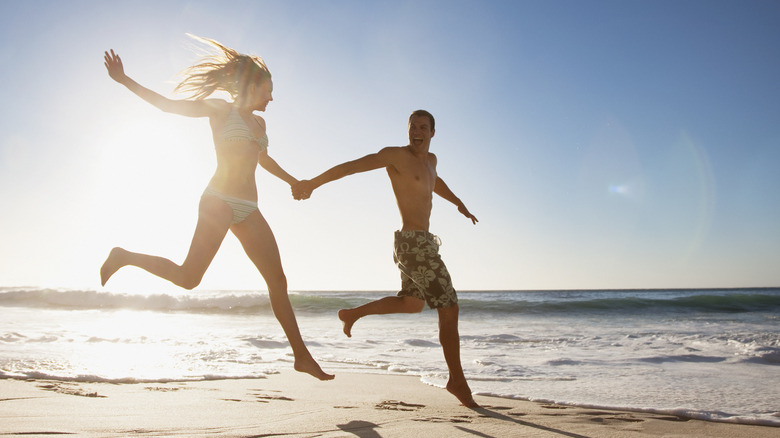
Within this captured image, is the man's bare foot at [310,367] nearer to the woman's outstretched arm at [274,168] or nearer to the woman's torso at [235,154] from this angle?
the woman's torso at [235,154]

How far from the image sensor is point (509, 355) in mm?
7355

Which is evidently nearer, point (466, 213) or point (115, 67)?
point (115, 67)

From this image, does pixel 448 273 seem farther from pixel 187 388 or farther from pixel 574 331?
pixel 574 331

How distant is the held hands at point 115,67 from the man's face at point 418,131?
197 cm

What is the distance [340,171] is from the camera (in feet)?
13.8

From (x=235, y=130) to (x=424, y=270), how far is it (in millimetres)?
A: 1591

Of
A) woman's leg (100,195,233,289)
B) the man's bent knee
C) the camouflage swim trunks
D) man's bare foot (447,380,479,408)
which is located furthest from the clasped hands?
man's bare foot (447,380,479,408)

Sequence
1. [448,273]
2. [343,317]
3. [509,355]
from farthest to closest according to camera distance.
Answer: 1. [509,355]
2. [343,317]
3. [448,273]

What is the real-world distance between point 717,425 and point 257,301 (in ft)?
63.3

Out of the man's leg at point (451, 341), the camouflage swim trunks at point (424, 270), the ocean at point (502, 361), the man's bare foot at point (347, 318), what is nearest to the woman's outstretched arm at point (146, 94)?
the camouflage swim trunks at point (424, 270)

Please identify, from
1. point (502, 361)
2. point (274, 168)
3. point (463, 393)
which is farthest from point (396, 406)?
point (502, 361)

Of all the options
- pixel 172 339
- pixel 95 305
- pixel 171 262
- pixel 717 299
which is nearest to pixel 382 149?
pixel 171 262

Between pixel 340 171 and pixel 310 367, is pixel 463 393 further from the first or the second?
pixel 340 171

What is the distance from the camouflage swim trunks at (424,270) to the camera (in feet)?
13.0
